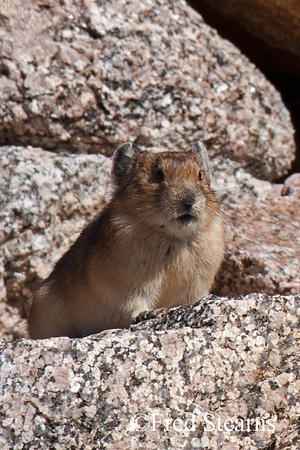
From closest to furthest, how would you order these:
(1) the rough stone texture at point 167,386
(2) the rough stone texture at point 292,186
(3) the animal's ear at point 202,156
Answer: (1) the rough stone texture at point 167,386 → (3) the animal's ear at point 202,156 → (2) the rough stone texture at point 292,186

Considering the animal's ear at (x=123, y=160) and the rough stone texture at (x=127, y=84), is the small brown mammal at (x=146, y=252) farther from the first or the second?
the rough stone texture at (x=127, y=84)

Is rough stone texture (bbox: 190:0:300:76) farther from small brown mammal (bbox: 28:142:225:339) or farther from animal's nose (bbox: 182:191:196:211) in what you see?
animal's nose (bbox: 182:191:196:211)

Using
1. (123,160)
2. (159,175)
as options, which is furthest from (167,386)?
(123,160)

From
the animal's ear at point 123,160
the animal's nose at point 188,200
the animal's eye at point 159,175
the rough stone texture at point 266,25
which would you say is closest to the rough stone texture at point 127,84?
the rough stone texture at point 266,25

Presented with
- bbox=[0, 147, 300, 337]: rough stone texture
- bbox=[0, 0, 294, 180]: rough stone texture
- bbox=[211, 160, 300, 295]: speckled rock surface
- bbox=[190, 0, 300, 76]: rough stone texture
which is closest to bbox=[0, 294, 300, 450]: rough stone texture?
bbox=[211, 160, 300, 295]: speckled rock surface

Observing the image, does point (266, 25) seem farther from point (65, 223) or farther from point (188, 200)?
point (188, 200)
